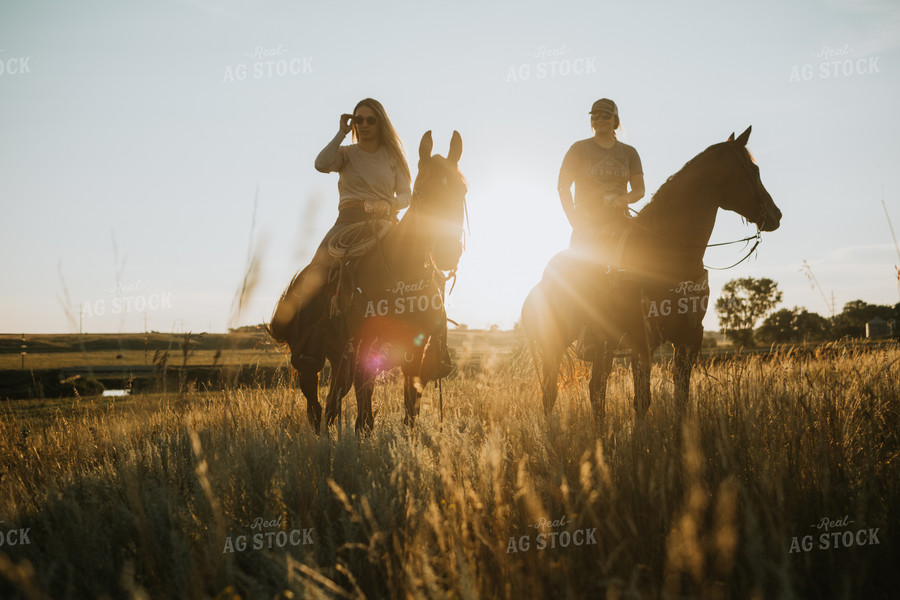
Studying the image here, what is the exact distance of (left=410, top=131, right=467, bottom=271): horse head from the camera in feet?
15.4

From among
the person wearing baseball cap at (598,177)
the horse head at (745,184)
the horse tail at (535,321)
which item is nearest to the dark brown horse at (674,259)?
the horse head at (745,184)

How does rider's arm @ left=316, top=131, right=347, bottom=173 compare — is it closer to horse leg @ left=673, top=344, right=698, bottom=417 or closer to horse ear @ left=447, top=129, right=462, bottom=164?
horse ear @ left=447, top=129, right=462, bottom=164

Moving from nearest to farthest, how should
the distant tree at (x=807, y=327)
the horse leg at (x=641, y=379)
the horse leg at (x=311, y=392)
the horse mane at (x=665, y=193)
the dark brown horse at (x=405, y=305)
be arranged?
the dark brown horse at (x=405, y=305)
the horse leg at (x=641, y=379)
the horse mane at (x=665, y=193)
the horse leg at (x=311, y=392)
the distant tree at (x=807, y=327)

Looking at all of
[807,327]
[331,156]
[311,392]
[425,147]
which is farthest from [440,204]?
[807,327]

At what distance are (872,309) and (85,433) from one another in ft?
304

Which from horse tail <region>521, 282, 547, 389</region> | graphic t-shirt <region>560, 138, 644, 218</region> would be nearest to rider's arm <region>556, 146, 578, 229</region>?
graphic t-shirt <region>560, 138, 644, 218</region>

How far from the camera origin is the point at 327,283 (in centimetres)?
575

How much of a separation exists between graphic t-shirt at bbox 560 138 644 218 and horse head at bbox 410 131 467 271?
7.78ft

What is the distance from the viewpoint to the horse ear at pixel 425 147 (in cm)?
482

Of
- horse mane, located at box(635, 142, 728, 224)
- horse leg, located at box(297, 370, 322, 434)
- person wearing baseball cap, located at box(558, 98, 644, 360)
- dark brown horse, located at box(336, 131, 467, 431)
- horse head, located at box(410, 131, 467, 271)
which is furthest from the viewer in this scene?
person wearing baseball cap, located at box(558, 98, 644, 360)

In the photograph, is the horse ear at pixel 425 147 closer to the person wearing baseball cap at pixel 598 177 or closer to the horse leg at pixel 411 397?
the horse leg at pixel 411 397

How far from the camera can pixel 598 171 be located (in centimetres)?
652

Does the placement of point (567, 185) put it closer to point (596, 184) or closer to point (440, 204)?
point (596, 184)

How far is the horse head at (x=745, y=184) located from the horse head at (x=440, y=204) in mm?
3223
